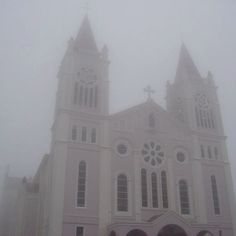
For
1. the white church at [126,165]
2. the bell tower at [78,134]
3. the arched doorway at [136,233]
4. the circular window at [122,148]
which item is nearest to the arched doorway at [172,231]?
the white church at [126,165]

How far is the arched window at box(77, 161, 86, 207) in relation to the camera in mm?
27922

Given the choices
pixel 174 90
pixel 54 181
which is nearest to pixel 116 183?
pixel 54 181

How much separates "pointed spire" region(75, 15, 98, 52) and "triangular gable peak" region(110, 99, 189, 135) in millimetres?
8351

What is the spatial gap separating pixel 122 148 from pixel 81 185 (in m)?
5.61

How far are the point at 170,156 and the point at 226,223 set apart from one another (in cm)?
823

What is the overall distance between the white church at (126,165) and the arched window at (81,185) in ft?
0.28

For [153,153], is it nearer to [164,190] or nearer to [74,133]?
[164,190]

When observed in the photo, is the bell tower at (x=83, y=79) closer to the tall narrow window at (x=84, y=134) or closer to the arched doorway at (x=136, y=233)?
the tall narrow window at (x=84, y=134)

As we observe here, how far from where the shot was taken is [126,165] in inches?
1215

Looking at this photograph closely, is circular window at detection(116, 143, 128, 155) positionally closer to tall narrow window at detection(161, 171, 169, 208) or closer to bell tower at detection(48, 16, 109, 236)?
bell tower at detection(48, 16, 109, 236)

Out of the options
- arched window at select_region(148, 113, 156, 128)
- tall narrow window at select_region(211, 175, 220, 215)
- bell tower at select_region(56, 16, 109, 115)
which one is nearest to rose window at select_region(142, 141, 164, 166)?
arched window at select_region(148, 113, 156, 128)

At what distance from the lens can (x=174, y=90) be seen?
1585 inches

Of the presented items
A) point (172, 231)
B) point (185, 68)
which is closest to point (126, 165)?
point (172, 231)

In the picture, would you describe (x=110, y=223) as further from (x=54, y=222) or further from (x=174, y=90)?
(x=174, y=90)
